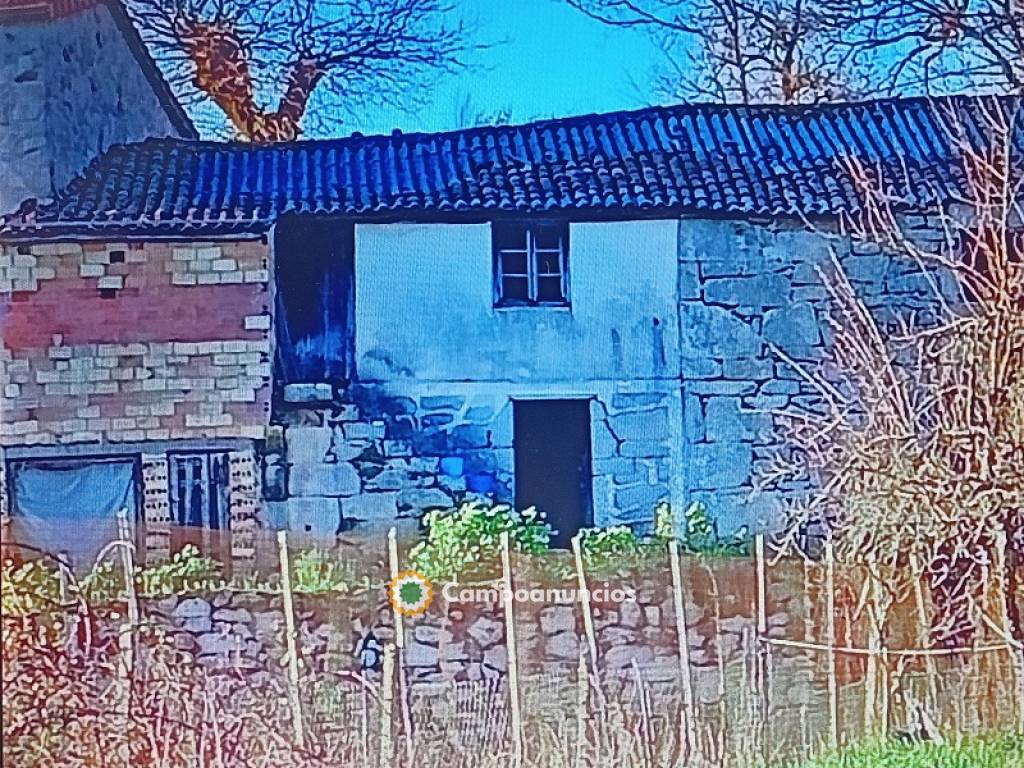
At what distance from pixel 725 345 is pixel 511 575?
0.41m

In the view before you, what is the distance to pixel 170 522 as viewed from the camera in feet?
5.60

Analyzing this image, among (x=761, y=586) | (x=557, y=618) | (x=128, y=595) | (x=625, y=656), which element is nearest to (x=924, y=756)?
(x=761, y=586)

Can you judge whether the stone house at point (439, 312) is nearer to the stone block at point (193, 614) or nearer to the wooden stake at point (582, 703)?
the stone block at point (193, 614)

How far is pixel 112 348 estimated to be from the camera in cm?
171

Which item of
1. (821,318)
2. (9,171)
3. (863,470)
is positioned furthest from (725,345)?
(9,171)

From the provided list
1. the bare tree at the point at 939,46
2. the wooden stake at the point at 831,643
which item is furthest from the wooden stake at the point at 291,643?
the bare tree at the point at 939,46

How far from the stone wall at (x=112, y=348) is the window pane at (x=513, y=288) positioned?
13.2 inches

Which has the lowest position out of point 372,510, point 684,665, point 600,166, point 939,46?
point 684,665

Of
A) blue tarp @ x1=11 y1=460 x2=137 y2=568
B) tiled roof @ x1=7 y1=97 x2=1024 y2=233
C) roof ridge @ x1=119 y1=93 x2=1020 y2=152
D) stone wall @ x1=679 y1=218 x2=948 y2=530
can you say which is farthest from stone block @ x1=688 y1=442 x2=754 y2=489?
blue tarp @ x1=11 y1=460 x2=137 y2=568

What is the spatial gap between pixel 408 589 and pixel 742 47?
0.83 m

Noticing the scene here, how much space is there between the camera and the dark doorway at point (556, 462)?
5.62ft

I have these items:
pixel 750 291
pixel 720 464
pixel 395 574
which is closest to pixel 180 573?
pixel 395 574

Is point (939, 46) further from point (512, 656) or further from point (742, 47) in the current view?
→ point (512, 656)

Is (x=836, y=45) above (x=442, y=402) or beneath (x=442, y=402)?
above
